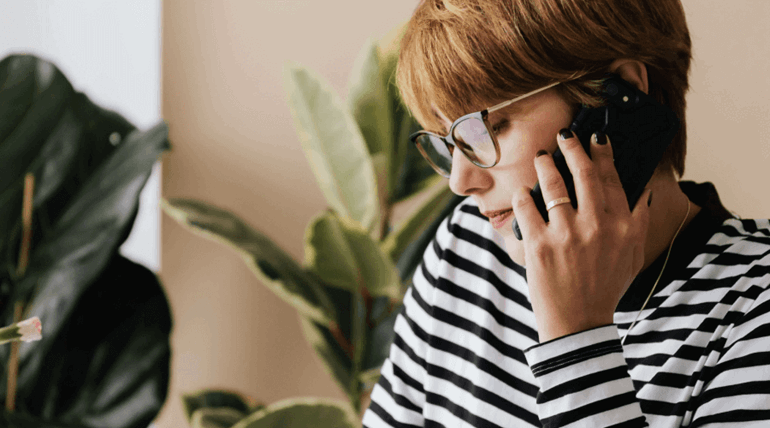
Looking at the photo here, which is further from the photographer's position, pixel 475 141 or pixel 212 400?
pixel 212 400

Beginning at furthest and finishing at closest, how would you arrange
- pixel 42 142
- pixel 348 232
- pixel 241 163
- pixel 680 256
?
1. pixel 241 163
2. pixel 42 142
3. pixel 348 232
4. pixel 680 256

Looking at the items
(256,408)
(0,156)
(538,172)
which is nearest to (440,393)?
(538,172)

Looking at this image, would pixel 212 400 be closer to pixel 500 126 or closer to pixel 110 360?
pixel 110 360

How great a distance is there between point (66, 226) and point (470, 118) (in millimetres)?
890

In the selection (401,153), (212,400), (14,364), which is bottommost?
(14,364)

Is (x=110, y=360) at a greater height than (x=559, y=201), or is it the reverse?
(x=559, y=201)

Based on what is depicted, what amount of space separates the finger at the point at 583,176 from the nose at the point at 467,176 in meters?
0.10

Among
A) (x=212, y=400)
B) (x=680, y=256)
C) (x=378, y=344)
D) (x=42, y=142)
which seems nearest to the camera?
(x=680, y=256)

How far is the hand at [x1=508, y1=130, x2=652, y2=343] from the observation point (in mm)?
592

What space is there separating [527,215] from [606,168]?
10cm

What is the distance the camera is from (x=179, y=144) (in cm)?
148

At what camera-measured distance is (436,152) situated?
0.78m

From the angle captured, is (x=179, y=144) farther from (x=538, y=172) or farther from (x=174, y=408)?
(x=538, y=172)

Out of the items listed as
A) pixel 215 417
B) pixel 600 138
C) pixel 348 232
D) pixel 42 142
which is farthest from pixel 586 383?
pixel 42 142
